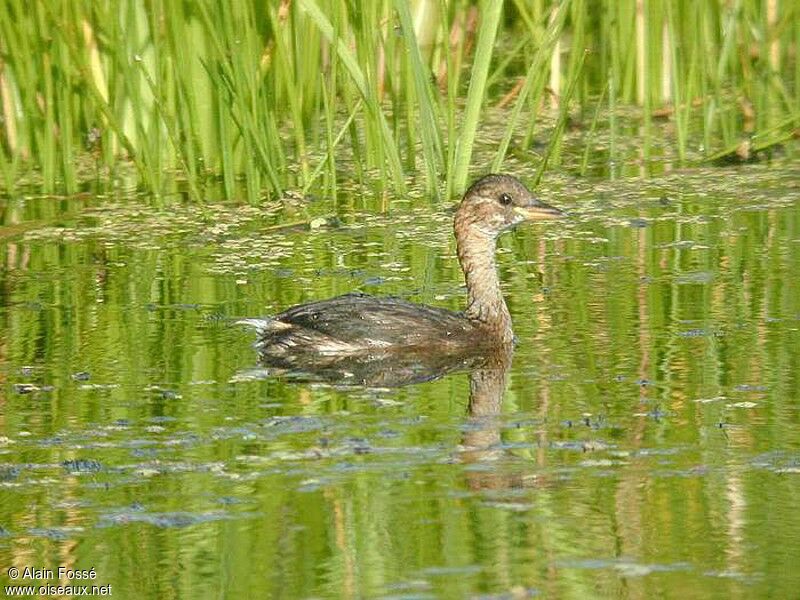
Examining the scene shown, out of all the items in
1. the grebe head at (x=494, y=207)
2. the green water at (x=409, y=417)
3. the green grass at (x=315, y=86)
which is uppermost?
the green grass at (x=315, y=86)

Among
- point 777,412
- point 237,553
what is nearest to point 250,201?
point 777,412

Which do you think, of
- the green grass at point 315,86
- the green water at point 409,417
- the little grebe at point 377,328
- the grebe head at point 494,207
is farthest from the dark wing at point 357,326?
the green grass at point 315,86

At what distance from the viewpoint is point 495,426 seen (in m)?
6.14

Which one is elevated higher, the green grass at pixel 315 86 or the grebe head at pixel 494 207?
the green grass at pixel 315 86

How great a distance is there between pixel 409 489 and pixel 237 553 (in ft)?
2.22

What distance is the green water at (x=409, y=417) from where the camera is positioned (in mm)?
4883

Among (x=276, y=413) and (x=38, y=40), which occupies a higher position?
(x=38, y=40)

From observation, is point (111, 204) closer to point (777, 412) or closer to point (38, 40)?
point (38, 40)

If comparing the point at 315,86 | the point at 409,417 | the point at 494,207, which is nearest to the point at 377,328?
the point at 494,207

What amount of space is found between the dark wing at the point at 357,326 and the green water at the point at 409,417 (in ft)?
0.71

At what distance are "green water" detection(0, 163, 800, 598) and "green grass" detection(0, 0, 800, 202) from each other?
0.44 metres

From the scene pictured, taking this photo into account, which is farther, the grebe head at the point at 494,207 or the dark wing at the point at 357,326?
the grebe head at the point at 494,207

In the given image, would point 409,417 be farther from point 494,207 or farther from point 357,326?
point 494,207

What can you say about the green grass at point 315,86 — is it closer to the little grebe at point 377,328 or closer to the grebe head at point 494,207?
the grebe head at point 494,207
